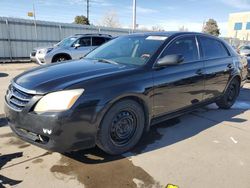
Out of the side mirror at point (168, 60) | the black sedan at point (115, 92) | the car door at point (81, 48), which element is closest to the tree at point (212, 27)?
the car door at point (81, 48)

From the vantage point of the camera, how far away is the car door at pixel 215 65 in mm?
4691

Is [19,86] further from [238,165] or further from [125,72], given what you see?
[238,165]

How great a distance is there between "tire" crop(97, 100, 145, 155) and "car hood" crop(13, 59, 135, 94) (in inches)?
19.8

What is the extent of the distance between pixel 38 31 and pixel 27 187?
16.2 m

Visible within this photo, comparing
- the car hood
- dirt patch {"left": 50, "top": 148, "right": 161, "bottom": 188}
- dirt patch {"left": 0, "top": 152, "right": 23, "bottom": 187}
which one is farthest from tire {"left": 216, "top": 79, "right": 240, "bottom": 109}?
dirt patch {"left": 0, "top": 152, "right": 23, "bottom": 187}

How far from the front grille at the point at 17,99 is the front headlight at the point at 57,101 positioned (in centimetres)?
19

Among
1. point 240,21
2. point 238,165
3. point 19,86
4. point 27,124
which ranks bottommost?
point 238,165

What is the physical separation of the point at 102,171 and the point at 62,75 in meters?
1.29

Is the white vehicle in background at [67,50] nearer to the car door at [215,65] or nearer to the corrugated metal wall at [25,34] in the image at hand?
the corrugated metal wall at [25,34]

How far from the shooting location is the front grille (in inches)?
114

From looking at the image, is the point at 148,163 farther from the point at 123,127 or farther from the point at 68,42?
the point at 68,42

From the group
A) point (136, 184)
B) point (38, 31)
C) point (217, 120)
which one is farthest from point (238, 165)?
point (38, 31)

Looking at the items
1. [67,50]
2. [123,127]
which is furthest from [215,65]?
[67,50]

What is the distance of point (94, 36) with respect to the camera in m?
12.2
